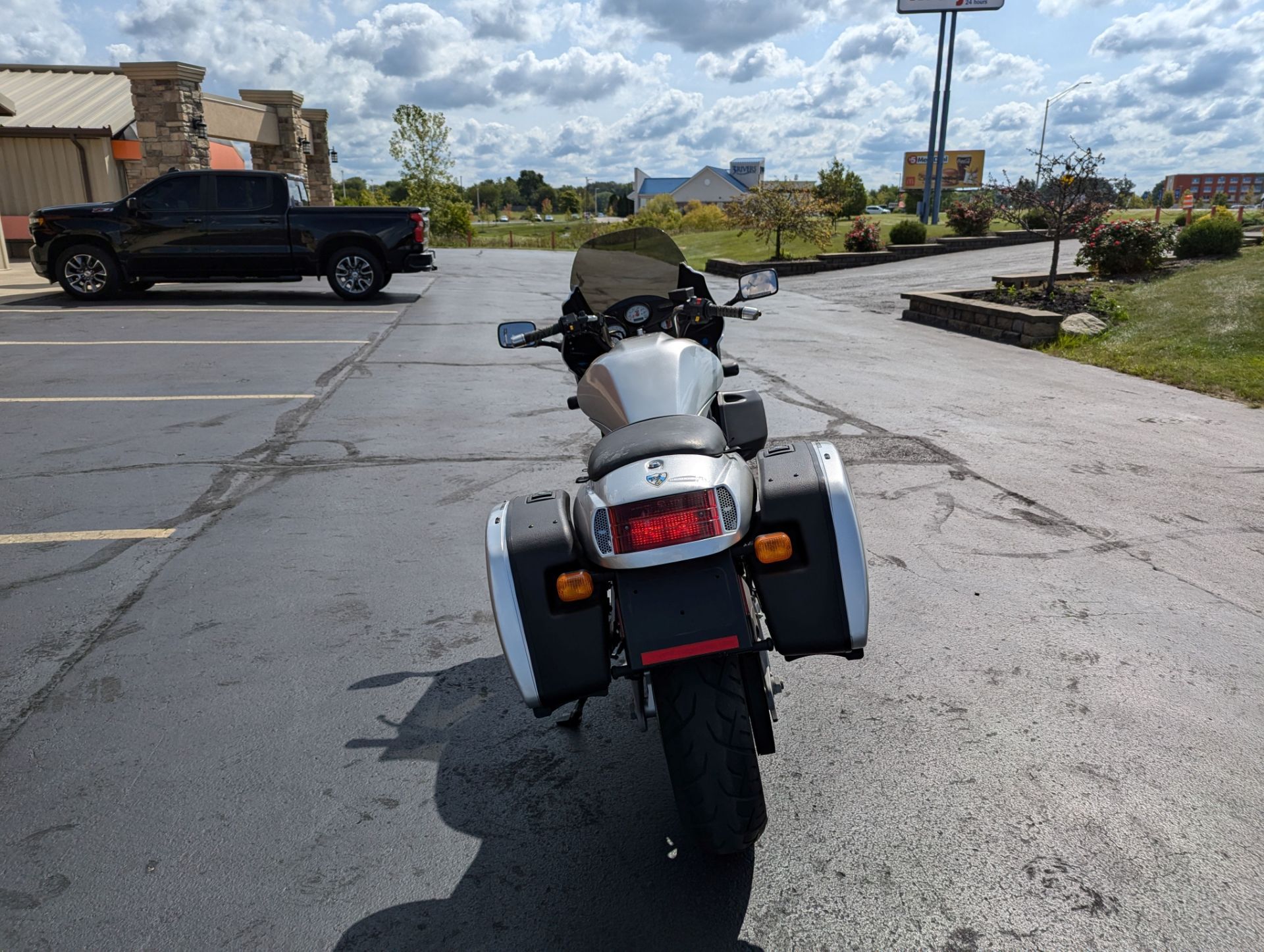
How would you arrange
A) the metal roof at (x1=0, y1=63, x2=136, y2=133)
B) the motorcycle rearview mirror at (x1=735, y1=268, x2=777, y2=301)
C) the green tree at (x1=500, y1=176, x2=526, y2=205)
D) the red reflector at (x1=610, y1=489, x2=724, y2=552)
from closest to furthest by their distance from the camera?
the red reflector at (x1=610, y1=489, x2=724, y2=552)
the motorcycle rearview mirror at (x1=735, y1=268, x2=777, y2=301)
the metal roof at (x1=0, y1=63, x2=136, y2=133)
the green tree at (x1=500, y1=176, x2=526, y2=205)

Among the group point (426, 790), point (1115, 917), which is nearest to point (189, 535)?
point (426, 790)

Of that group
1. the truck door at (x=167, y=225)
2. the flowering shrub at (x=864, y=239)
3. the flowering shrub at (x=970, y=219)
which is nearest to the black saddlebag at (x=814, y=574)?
the truck door at (x=167, y=225)

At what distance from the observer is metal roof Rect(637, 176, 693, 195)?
388 feet

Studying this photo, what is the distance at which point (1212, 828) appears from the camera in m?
2.55

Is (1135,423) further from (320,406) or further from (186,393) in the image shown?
(186,393)

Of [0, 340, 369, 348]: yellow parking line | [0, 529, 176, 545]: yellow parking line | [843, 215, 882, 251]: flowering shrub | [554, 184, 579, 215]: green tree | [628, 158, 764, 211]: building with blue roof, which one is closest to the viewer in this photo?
[0, 529, 176, 545]: yellow parking line

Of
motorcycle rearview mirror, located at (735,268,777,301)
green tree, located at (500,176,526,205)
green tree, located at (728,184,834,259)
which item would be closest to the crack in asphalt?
motorcycle rearview mirror, located at (735,268,777,301)

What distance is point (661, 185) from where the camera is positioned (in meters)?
121

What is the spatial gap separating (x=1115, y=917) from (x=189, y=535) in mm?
4587

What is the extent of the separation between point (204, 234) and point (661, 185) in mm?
113611

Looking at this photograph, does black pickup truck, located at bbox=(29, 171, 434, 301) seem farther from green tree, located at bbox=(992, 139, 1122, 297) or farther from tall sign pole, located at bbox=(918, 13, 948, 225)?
tall sign pole, located at bbox=(918, 13, 948, 225)

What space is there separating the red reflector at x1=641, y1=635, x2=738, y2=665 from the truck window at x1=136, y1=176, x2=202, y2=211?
1469 cm

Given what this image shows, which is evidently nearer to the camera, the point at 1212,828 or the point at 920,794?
the point at 1212,828

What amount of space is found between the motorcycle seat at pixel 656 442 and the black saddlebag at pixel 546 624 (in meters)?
0.24
